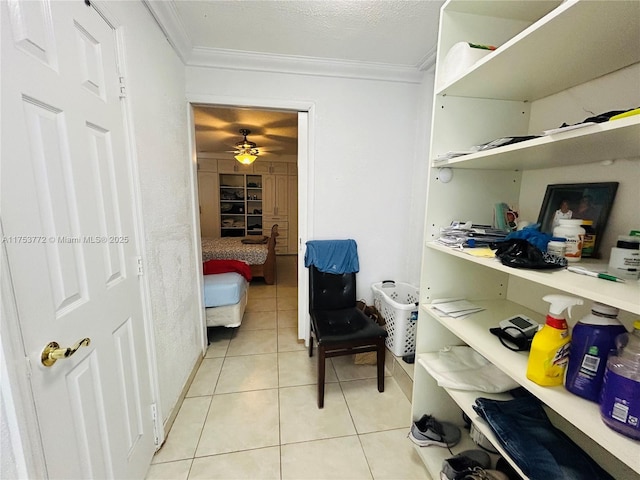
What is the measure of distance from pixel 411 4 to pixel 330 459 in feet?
8.17

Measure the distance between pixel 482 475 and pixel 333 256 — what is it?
4.93 ft

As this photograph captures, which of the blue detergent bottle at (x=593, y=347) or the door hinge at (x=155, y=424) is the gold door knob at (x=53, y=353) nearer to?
the door hinge at (x=155, y=424)

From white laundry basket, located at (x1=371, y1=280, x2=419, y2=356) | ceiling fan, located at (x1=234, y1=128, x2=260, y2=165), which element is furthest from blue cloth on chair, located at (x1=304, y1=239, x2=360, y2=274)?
ceiling fan, located at (x1=234, y1=128, x2=260, y2=165)

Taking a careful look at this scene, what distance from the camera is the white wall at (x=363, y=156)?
2.04 m

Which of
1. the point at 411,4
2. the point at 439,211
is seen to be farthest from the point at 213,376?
the point at 411,4

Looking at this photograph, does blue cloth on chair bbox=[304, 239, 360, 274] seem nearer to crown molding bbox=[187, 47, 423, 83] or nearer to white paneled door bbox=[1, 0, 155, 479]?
white paneled door bbox=[1, 0, 155, 479]

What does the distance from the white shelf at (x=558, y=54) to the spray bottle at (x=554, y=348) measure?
2.34 ft

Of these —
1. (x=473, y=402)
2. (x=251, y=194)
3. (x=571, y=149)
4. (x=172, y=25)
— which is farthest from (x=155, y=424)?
(x=251, y=194)

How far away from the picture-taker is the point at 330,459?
1.38 m

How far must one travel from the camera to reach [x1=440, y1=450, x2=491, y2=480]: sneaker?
1.11 meters

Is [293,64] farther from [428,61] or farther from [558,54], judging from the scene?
[558,54]

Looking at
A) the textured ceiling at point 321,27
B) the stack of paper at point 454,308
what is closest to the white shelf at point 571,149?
the stack of paper at point 454,308

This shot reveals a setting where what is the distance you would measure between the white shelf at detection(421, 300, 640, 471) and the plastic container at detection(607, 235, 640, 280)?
36 centimetres

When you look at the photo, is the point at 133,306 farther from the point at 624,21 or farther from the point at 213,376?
the point at 624,21
